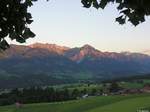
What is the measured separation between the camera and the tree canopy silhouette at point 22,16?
23.3 ft

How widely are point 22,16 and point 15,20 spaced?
0.47ft

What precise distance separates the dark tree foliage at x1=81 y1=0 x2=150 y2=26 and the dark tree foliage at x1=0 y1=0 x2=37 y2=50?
1.12m

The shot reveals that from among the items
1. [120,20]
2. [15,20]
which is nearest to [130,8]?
[120,20]

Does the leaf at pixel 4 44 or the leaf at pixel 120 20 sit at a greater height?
the leaf at pixel 120 20

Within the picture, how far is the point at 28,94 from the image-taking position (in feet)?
646

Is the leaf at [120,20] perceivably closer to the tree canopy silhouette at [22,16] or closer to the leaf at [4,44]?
the tree canopy silhouette at [22,16]

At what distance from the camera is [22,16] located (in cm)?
725

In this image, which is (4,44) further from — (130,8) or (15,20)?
(130,8)

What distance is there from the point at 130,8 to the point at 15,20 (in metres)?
2.04

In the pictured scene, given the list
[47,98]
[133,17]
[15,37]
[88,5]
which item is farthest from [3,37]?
[47,98]

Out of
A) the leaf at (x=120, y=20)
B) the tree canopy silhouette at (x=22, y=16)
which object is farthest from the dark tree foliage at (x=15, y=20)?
the leaf at (x=120, y=20)

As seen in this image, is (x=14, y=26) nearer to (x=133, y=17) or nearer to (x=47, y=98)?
(x=133, y=17)

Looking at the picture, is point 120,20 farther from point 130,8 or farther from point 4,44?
point 4,44

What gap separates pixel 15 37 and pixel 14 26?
202mm
